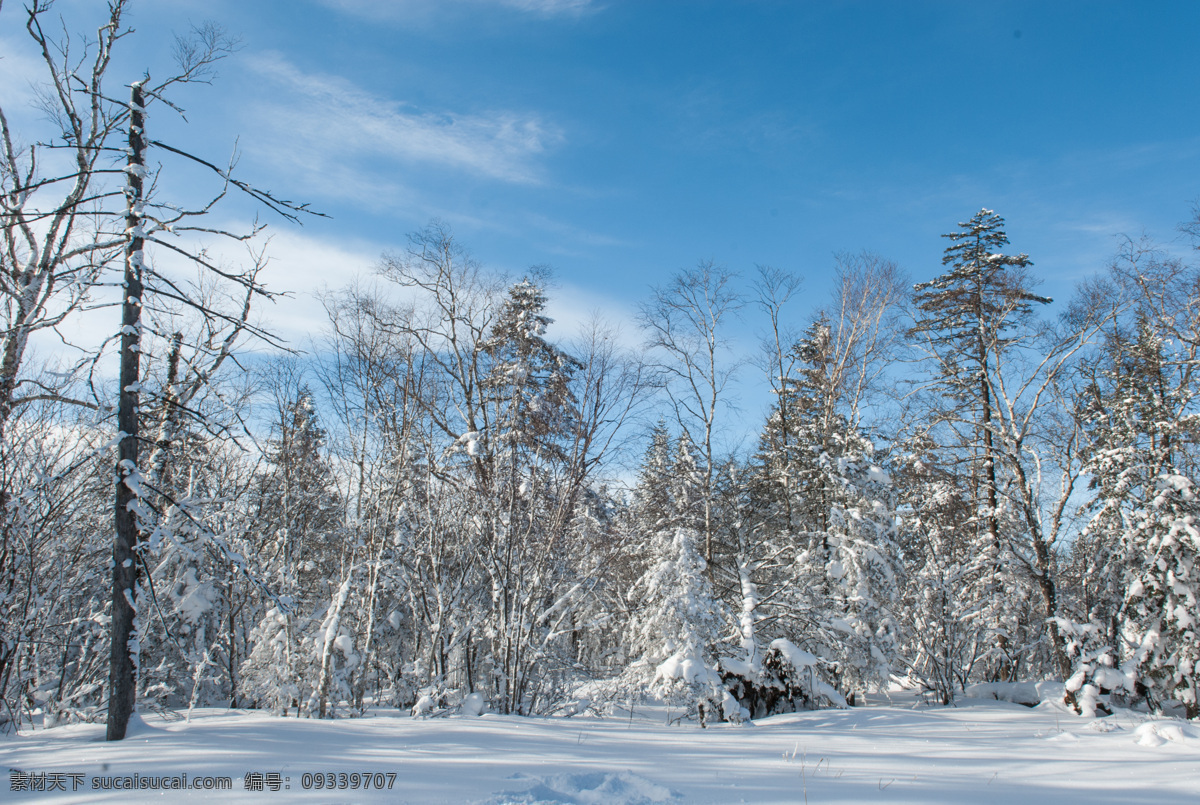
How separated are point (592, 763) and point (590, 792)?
1.12m

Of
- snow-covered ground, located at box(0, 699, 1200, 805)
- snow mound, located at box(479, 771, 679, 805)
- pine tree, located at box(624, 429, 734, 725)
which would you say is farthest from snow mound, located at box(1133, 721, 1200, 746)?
snow mound, located at box(479, 771, 679, 805)

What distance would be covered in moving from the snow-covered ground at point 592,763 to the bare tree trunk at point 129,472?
18.0 inches

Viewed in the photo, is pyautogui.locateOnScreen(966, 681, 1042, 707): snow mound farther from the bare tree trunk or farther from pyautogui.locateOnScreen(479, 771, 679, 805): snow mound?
the bare tree trunk

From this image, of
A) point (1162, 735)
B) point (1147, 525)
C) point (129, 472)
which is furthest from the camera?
point (1147, 525)

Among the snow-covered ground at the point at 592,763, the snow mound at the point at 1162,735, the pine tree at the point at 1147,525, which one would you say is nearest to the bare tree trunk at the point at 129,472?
the snow-covered ground at the point at 592,763

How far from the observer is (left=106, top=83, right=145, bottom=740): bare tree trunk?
5699 millimetres

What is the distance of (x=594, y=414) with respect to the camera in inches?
501

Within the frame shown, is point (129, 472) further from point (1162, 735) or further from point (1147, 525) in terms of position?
point (1147, 525)

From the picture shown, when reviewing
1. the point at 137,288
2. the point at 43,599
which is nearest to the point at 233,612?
the point at 43,599

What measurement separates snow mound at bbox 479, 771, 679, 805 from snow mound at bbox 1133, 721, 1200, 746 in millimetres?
8211

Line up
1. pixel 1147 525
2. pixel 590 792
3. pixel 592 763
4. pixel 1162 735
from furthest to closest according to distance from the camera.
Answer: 1. pixel 1147 525
2. pixel 1162 735
3. pixel 592 763
4. pixel 590 792

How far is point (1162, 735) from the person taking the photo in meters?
8.75

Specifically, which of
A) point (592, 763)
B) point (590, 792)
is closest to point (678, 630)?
point (592, 763)

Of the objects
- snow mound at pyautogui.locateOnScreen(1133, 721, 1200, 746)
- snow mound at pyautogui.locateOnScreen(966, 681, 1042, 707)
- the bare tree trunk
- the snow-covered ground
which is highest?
the bare tree trunk
